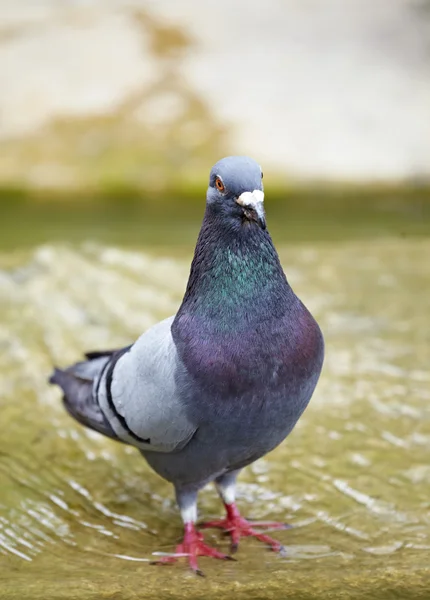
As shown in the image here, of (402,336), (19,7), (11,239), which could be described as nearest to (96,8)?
(19,7)

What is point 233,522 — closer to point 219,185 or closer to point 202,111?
point 219,185

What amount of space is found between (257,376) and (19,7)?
41.3 ft

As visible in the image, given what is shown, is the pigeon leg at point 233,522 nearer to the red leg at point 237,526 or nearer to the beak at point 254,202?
the red leg at point 237,526

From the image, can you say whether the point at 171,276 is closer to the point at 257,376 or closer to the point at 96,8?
the point at 257,376

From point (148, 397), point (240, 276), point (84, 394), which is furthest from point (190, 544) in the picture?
point (240, 276)

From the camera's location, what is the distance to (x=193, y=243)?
8258mm

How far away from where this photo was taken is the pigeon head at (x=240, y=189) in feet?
10.2

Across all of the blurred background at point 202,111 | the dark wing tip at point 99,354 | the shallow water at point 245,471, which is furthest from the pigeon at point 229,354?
the blurred background at point 202,111

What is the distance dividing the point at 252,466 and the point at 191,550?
0.90 metres

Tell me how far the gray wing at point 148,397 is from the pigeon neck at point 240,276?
243 mm

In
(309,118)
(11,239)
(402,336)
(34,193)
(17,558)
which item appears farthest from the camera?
(309,118)

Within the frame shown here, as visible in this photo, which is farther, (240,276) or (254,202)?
(240,276)

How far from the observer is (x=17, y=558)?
3.69 metres

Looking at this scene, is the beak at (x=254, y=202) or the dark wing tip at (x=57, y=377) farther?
the dark wing tip at (x=57, y=377)
